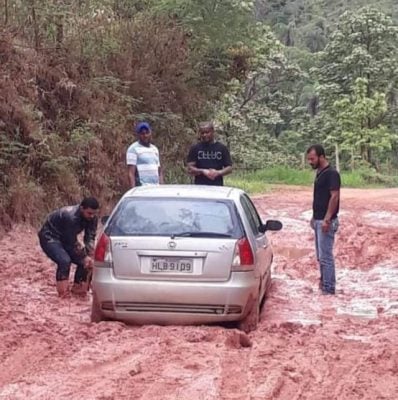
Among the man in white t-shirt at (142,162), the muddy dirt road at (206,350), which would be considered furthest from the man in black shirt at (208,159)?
the muddy dirt road at (206,350)

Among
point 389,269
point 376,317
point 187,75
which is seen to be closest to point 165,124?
point 187,75

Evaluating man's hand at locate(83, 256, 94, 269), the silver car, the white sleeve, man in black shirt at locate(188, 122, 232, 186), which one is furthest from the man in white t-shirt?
the silver car

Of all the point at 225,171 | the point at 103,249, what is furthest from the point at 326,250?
the point at 103,249

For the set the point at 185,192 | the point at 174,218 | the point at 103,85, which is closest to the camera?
the point at 174,218

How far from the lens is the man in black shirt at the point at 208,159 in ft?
40.5

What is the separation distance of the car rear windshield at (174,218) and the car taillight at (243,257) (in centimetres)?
9

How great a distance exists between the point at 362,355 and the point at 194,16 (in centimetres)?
1622

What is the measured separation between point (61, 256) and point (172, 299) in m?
2.12

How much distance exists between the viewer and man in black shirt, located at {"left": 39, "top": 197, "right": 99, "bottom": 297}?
9891 mm

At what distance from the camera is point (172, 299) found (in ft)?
27.2

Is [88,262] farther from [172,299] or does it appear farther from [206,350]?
[206,350]

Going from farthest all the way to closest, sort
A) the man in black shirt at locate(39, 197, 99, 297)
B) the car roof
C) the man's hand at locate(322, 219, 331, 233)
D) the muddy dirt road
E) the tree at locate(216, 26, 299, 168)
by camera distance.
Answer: the tree at locate(216, 26, 299, 168) < the man's hand at locate(322, 219, 331, 233) < the man in black shirt at locate(39, 197, 99, 297) < the car roof < the muddy dirt road

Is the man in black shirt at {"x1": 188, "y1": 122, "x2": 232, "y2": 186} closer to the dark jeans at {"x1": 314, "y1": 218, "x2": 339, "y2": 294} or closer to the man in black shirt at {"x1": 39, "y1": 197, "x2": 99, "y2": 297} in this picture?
the dark jeans at {"x1": 314, "y1": 218, "x2": 339, "y2": 294}

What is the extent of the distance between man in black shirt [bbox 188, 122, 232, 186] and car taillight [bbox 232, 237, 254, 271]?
12.6 ft
